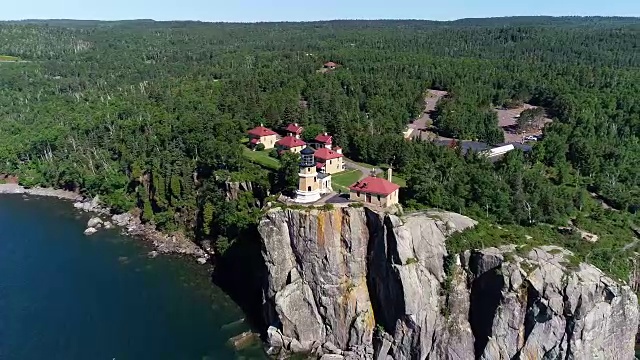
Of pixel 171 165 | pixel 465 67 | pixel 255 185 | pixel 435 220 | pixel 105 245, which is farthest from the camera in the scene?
pixel 465 67

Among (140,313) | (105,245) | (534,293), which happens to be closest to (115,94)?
(105,245)

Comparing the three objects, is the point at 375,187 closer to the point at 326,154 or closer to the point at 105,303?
the point at 326,154

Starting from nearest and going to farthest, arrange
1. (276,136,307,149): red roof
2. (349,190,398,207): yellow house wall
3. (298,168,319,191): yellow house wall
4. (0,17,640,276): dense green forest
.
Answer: (349,190,398,207): yellow house wall → (298,168,319,191): yellow house wall → (0,17,640,276): dense green forest → (276,136,307,149): red roof

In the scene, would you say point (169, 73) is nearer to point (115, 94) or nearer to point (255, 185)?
point (115, 94)

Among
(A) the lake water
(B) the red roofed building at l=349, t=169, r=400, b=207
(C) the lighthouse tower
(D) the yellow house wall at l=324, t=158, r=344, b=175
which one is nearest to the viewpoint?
(A) the lake water

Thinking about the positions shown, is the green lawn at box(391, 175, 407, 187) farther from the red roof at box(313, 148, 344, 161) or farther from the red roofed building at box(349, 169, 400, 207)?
the red roofed building at box(349, 169, 400, 207)

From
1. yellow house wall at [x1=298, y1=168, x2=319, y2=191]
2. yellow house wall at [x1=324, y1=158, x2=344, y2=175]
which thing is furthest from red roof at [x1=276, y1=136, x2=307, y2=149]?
yellow house wall at [x1=298, y1=168, x2=319, y2=191]

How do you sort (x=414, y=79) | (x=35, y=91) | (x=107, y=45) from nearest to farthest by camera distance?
(x=414, y=79)
(x=35, y=91)
(x=107, y=45)

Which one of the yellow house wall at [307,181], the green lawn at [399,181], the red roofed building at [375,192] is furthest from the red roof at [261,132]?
the red roofed building at [375,192]
